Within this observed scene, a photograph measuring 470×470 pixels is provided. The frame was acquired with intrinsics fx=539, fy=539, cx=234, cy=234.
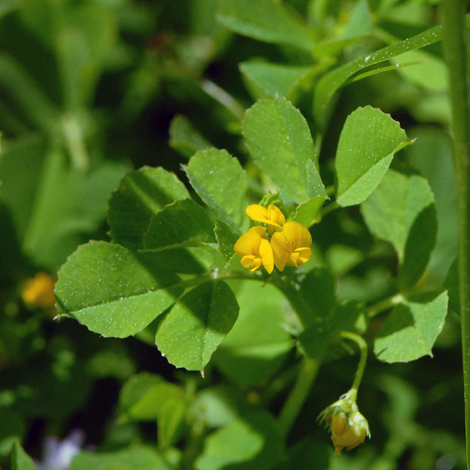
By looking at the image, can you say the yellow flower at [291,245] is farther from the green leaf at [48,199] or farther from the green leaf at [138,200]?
the green leaf at [48,199]

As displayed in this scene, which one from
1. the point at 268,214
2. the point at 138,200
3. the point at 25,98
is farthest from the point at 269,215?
the point at 25,98

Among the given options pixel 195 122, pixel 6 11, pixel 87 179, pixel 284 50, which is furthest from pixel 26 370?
pixel 6 11

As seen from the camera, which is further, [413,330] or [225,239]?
[413,330]

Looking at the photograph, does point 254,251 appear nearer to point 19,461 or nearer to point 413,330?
point 413,330

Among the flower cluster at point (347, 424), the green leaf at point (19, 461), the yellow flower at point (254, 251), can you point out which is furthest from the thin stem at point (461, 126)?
the green leaf at point (19, 461)

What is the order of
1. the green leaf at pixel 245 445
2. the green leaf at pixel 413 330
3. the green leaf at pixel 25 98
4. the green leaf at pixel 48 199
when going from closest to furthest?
the green leaf at pixel 413 330
the green leaf at pixel 245 445
the green leaf at pixel 48 199
the green leaf at pixel 25 98

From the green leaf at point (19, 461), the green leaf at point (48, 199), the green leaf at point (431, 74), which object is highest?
the green leaf at point (431, 74)
